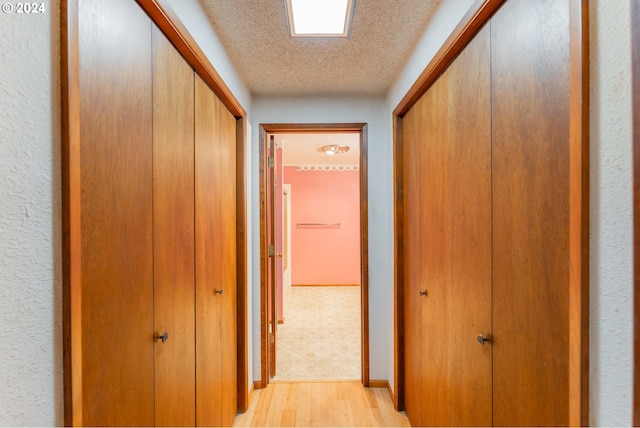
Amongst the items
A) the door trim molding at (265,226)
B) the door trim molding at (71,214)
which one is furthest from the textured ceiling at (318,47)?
the door trim molding at (71,214)

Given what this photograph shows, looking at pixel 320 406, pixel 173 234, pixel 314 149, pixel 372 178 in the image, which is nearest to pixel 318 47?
pixel 372 178

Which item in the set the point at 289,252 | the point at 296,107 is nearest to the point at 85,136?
the point at 296,107

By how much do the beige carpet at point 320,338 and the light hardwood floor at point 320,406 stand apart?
157 mm

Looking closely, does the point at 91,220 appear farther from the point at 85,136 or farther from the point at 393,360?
the point at 393,360

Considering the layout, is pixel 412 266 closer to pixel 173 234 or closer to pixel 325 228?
pixel 173 234

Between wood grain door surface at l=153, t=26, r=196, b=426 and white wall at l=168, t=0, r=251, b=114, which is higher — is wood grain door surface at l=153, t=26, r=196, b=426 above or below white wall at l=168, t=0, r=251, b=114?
below

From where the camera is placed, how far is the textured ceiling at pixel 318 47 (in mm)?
1205

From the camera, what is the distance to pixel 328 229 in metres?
5.36

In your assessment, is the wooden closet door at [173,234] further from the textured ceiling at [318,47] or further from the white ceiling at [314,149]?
the white ceiling at [314,149]

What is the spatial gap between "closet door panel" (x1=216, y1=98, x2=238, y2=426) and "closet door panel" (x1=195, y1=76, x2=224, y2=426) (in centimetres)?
5

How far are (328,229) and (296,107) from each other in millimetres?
3467

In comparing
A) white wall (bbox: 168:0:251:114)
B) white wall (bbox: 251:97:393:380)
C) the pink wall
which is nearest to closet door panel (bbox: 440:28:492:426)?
white wall (bbox: 251:97:393:380)

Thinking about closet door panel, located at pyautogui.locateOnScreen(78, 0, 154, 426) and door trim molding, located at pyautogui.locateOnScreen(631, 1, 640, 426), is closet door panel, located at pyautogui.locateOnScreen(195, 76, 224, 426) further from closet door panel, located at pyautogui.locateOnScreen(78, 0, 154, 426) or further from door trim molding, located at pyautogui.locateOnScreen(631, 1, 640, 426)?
door trim molding, located at pyautogui.locateOnScreen(631, 1, 640, 426)

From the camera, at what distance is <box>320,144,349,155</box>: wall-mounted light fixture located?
4010 millimetres
